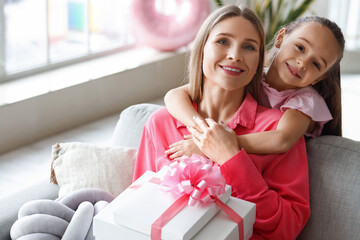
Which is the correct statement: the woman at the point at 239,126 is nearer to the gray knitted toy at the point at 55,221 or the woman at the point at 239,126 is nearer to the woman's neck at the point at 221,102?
the woman's neck at the point at 221,102

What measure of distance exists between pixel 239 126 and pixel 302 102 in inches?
8.1

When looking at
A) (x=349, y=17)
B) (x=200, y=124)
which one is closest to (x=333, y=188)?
(x=200, y=124)

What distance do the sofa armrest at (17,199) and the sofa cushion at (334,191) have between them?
833mm

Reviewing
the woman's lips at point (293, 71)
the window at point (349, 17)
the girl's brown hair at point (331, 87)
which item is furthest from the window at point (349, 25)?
the woman's lips at point (293, 71)

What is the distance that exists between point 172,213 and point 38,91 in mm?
2544

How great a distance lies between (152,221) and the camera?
1246mm

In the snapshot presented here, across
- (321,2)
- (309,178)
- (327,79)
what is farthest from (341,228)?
(321,2)

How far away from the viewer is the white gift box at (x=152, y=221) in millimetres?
1241

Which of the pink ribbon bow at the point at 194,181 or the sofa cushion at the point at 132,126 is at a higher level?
the pink ribbon bow at the point at 194,181

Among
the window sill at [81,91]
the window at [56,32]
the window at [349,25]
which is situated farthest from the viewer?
the window at [349,25]

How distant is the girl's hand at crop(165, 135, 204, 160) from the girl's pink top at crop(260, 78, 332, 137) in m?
0.29

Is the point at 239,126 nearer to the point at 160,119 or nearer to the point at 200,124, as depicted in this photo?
the point at 200,124

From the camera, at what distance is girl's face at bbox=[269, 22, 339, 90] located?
1657 mm

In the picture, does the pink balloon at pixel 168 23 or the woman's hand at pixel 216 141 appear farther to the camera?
the pink balloon at pixel 168 23
